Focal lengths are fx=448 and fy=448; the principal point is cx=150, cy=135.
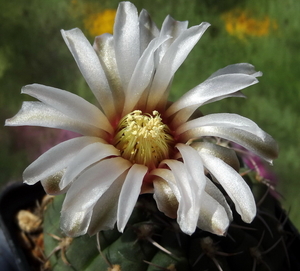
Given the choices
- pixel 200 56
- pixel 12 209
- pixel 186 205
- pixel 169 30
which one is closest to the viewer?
pixel 186 205

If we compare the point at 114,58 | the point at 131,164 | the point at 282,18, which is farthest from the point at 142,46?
the point at 282,18

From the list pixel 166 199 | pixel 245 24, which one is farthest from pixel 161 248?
pixel 245 24

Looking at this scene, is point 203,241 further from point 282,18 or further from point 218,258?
point 282,18

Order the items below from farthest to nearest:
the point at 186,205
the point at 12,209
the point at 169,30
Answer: the point at 12,209, the point at 169,30, the point at 186,205

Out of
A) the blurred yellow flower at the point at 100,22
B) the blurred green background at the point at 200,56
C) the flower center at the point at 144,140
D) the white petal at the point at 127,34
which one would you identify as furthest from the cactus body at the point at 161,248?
the blurred yellow flower at the point at 100,22

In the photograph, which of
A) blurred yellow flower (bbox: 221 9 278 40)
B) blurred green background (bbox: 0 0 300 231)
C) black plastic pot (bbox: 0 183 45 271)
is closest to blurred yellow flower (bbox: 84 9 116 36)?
blurred green background (bbox: 0 0 300 231)

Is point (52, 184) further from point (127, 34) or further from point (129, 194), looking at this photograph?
point (127, 34)
